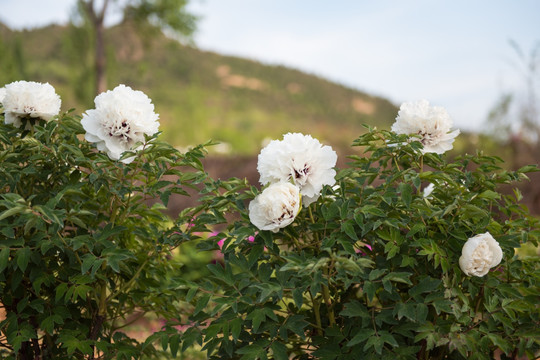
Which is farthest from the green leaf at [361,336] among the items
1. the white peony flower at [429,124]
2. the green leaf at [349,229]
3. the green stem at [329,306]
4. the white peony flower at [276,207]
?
the white peony flower at [429,124]

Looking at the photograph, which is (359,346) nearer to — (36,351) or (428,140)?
(428,140)

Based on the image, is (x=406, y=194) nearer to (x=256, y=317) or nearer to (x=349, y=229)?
(x=349, y=229)

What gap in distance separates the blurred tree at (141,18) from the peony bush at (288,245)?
12.3m

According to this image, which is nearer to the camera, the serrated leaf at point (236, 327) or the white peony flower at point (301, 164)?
the serrated leaf at point (236, 327)

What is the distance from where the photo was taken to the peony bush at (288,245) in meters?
1.64

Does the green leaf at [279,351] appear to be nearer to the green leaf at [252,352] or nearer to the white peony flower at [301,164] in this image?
the green leaf at [252,352]

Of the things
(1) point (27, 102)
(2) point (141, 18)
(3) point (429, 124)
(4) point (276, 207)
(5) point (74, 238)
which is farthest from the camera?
(2) point (141, 18)

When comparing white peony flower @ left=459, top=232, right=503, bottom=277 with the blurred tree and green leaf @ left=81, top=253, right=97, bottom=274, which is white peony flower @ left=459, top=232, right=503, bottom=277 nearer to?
green leaf @ left=81, top=253, right=97, bottom=274

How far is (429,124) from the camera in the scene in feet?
6.40

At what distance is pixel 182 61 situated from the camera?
29859 mm

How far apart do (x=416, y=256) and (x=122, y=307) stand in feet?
4.11

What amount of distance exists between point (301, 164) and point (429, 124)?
1.79ft

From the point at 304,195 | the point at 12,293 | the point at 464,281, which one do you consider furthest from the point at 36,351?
the point at 464,281

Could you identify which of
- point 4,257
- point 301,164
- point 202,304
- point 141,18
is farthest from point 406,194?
point 141,18
